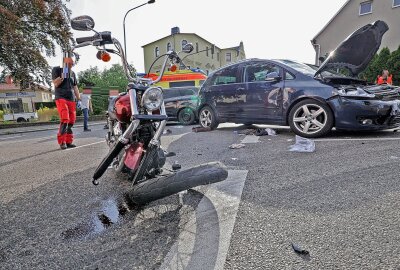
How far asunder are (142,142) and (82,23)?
1.23m

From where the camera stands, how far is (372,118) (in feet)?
15.0

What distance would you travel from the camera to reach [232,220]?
6.63 ft

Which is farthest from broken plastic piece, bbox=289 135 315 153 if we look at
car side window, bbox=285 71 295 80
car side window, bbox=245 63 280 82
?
car side window, bbox=245 63 280 82

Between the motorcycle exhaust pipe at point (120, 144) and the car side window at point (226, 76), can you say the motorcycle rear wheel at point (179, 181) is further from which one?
the car side window at point (226, 76)

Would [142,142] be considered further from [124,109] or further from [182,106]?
[182,106]

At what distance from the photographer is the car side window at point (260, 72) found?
554cm

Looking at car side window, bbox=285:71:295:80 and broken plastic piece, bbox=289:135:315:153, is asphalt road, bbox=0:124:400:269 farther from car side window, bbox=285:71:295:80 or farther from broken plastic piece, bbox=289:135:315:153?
car side window, bbox=285:71:295:80

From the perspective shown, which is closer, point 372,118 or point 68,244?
point 68,244

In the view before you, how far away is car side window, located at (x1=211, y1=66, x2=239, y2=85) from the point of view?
21.4 ft

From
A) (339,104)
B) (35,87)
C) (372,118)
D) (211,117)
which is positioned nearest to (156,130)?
(339,104)

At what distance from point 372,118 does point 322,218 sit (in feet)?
11.2

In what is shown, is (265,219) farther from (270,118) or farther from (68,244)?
(270,118)

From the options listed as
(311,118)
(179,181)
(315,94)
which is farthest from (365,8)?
(179,181)

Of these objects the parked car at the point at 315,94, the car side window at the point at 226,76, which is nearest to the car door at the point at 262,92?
the parked car at the point at 315,94
